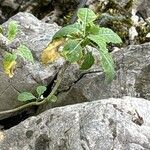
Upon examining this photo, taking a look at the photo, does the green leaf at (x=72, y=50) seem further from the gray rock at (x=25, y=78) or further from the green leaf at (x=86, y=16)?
the gray rock at (x=25, y=78)

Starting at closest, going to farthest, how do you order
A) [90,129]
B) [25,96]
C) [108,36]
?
[90,129]
[108,36]
[25,96]

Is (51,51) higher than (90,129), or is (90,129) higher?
(51,51)

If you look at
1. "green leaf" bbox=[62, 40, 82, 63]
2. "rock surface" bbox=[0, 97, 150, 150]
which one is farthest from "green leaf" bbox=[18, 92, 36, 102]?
"green leaf" bbox=[62, 40, 82, 63]

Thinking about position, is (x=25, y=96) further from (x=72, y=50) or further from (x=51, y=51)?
(x=72, y=50)

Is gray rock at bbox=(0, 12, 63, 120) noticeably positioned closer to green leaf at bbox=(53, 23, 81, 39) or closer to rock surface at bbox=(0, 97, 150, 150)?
rock surface at bbox=(0, 97, 150, 150)

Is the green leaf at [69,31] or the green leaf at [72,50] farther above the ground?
the green leaf at [69,31]

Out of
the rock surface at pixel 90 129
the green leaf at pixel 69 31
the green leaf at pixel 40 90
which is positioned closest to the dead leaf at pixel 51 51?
the green leaf at pixel 69 31

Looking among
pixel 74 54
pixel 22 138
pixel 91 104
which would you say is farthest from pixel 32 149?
pixel 74 54

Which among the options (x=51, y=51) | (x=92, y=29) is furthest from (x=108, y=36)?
(x=51, y=51)
